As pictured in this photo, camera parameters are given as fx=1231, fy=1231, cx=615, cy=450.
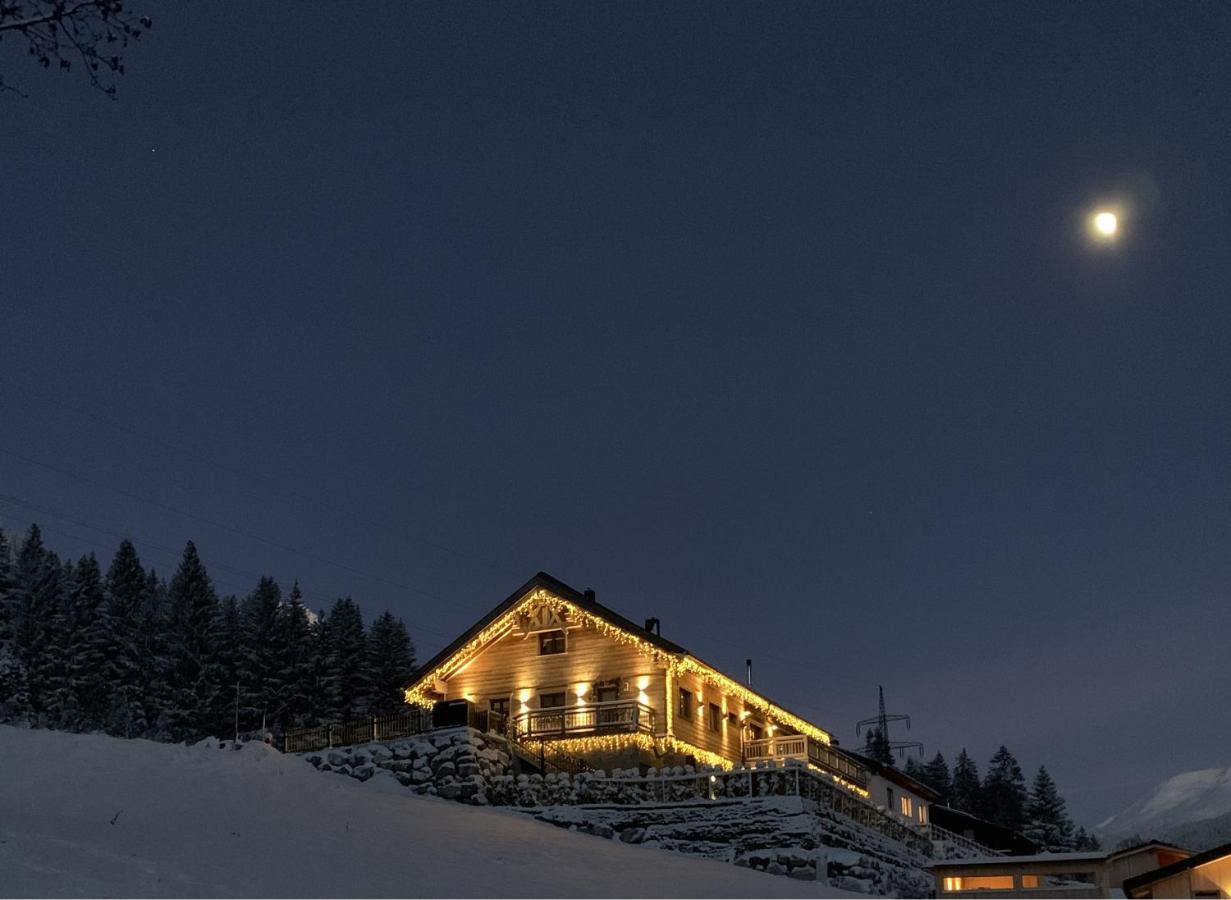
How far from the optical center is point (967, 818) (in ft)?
229

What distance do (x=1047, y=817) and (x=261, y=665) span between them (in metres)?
58.7

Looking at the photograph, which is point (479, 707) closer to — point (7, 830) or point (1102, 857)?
point (1102, 857)

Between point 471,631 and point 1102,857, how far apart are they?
23.5 meters

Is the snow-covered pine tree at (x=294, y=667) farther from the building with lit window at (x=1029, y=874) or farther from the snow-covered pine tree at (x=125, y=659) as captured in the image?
the building with lit window at (x=1029, y=874)

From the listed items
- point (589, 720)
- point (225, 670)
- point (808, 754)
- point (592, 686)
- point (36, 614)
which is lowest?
point (808, 754)

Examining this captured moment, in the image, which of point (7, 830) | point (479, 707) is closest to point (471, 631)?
point (479, 707)

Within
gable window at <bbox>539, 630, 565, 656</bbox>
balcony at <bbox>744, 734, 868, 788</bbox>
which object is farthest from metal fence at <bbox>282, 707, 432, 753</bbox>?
balcony at <bbox>744, 734, 868, 788</bbox>

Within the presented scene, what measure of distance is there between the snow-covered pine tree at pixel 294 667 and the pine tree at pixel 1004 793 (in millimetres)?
59628

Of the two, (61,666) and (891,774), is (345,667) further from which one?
(891,774)

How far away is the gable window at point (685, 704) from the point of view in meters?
43.3

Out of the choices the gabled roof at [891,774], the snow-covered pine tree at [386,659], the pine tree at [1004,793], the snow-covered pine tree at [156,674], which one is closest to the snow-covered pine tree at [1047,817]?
the pine tree at [1004,793]

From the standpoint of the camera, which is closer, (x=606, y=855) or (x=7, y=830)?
(x=7, y=830)

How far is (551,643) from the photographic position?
44.3 meters

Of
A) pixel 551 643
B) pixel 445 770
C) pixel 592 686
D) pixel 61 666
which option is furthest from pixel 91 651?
pixel 445 770
